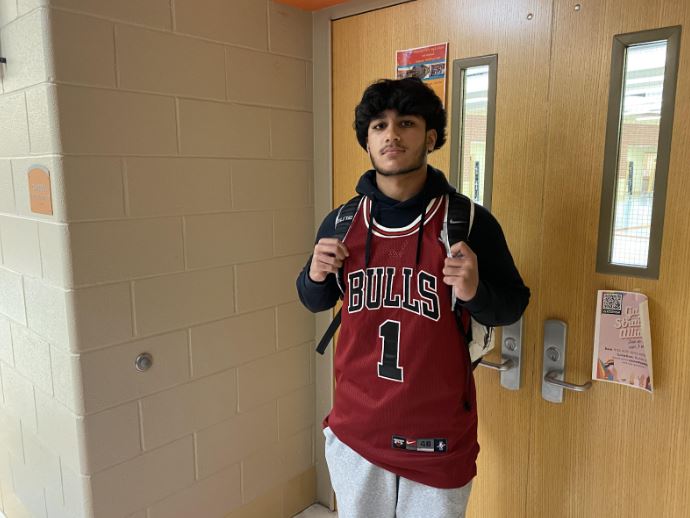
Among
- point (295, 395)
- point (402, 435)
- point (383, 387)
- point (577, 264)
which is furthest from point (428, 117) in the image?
point (295, 395)

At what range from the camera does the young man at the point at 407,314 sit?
1.31m

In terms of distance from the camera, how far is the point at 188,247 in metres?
1.79

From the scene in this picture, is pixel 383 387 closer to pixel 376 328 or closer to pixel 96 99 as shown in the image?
pixel 376 328

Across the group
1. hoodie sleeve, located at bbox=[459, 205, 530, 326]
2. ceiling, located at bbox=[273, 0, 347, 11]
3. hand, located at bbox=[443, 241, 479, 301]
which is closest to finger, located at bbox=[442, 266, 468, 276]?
hand, located at bbox=[443, 241, 479, 301]

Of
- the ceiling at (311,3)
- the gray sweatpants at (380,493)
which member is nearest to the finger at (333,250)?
the gray sweatpants at (380,493)

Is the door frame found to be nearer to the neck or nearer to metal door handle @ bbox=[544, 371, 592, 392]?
the neck

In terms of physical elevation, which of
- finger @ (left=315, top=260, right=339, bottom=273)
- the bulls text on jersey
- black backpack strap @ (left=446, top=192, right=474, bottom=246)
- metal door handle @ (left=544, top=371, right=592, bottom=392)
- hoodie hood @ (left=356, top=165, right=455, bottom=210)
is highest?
hoodie hood @ (left=356, top=165, right=455, bottom=210)

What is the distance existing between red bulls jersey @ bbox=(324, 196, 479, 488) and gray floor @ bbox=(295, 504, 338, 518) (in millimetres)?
1042

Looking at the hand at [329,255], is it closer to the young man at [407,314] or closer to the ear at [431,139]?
the young man at [407,314]

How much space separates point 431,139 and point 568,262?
1.68 ft

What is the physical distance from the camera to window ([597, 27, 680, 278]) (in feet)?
4.27

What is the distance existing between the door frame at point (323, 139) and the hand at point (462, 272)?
948 mm

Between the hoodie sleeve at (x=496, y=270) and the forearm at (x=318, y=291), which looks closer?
the hoodie sleeve at (x=496, y=270)

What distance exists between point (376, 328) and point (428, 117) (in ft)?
1.81
